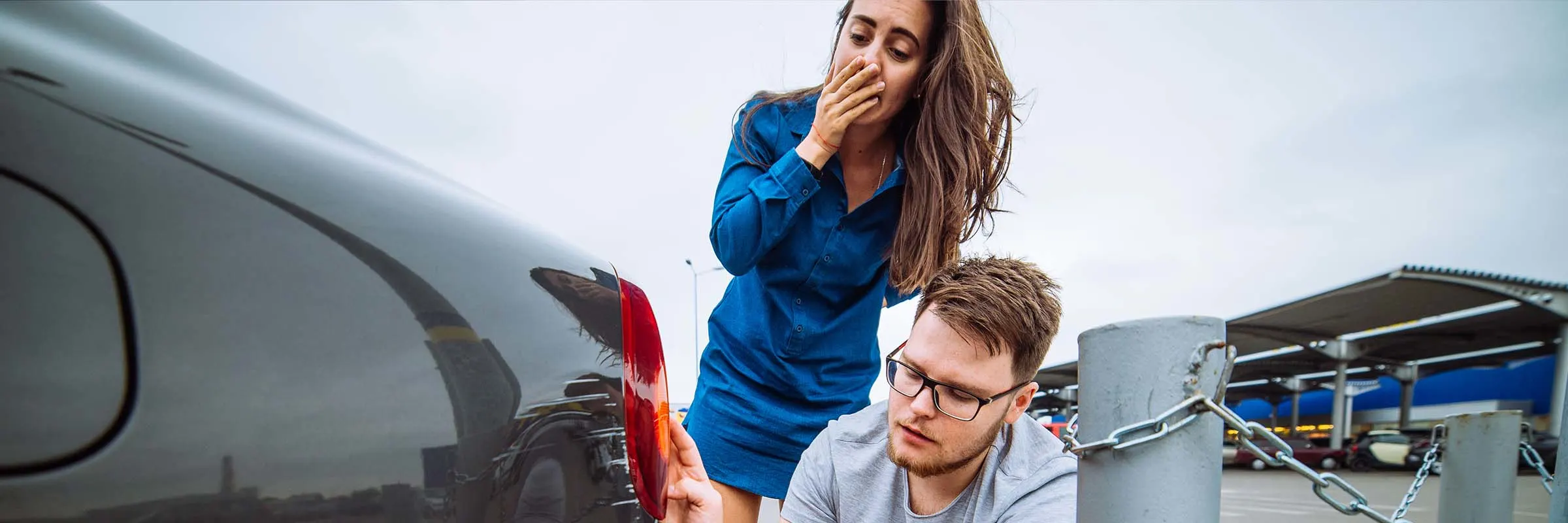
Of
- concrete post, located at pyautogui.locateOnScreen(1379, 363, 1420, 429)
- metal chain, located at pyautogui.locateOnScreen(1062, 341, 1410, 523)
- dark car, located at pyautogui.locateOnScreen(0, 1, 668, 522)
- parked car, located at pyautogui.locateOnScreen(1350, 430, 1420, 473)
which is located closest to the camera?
dark car, located at pyautogui.locateOnScreen(0, 1, 668, 522)

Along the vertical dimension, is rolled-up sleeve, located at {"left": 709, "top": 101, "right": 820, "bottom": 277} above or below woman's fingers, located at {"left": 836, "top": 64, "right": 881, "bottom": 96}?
below

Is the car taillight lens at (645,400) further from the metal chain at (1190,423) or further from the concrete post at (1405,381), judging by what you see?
the concrete post at (1405,381)

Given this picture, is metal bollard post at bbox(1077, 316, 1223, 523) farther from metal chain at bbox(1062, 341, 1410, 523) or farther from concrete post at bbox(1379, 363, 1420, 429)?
Answer: concrete post at bbox(1379, 363, 1420, 429)

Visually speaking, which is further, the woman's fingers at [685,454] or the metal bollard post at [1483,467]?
the metal bollard post at [1483,467]

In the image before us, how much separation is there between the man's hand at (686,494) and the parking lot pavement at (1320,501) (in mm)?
5411

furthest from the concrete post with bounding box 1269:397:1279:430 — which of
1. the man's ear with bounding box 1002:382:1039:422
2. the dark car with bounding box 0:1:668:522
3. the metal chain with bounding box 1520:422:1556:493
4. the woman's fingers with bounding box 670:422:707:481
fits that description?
the dark car with bounding box 0:1:668:522

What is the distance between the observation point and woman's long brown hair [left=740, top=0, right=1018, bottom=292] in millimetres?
1819

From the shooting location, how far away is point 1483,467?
7.00ft

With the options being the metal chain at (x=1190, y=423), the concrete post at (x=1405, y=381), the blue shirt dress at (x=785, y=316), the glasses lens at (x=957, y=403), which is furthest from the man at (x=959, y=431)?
the concrete post at (x=1405, y=381)

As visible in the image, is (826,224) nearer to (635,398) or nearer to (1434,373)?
(635,398)

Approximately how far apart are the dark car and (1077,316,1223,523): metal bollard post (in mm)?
615

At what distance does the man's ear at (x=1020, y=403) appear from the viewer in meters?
2.06

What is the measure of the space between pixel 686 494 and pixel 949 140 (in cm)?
97

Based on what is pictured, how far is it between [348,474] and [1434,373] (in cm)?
4396
